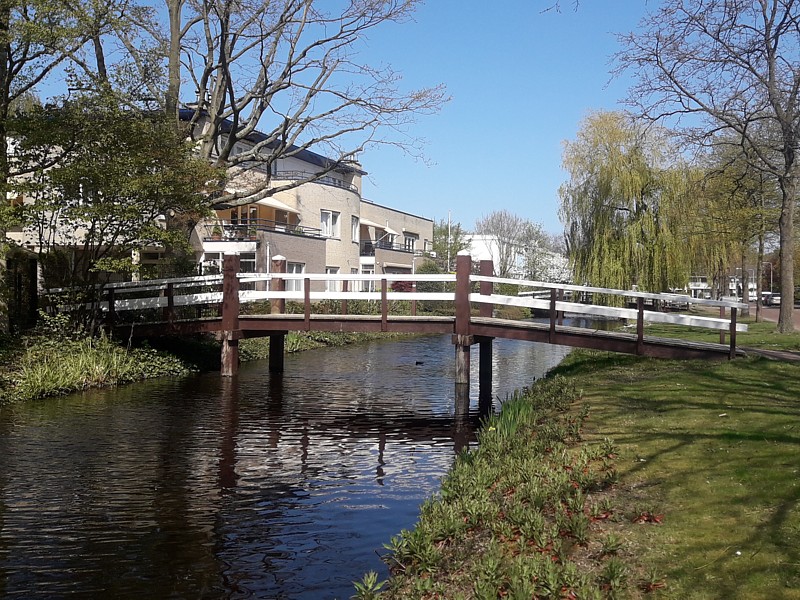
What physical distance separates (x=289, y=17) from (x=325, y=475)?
56.6 feet

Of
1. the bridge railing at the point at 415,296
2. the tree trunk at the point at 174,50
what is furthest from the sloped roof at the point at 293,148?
the bridge railing at the point at 415,296

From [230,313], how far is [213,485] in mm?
10279

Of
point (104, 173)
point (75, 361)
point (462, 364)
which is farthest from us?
point (462, 364)

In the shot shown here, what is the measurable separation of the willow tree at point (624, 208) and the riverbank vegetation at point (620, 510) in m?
25.6

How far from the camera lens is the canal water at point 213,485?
21.6 ft

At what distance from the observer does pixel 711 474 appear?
7082mm

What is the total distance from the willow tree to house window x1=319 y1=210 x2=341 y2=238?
495 inches

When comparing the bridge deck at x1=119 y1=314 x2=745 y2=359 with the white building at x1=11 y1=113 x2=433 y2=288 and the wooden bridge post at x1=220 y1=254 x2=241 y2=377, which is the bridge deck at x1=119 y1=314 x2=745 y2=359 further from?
the white building at x1=11 y1=113 x2=433 y2=288

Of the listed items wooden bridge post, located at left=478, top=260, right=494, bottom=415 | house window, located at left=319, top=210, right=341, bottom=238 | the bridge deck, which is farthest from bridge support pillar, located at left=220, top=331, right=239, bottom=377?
house window, located at left=319, top=210, right=341, bottom=238

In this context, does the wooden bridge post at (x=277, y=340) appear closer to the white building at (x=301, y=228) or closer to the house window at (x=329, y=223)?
the white building at (x=301, y=228)

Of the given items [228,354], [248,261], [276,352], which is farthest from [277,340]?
[248,261]

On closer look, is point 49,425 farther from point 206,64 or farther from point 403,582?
point 206,64

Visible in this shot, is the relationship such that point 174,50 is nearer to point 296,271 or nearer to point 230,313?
point 230,313

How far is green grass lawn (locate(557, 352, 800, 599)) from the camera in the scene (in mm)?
5105
